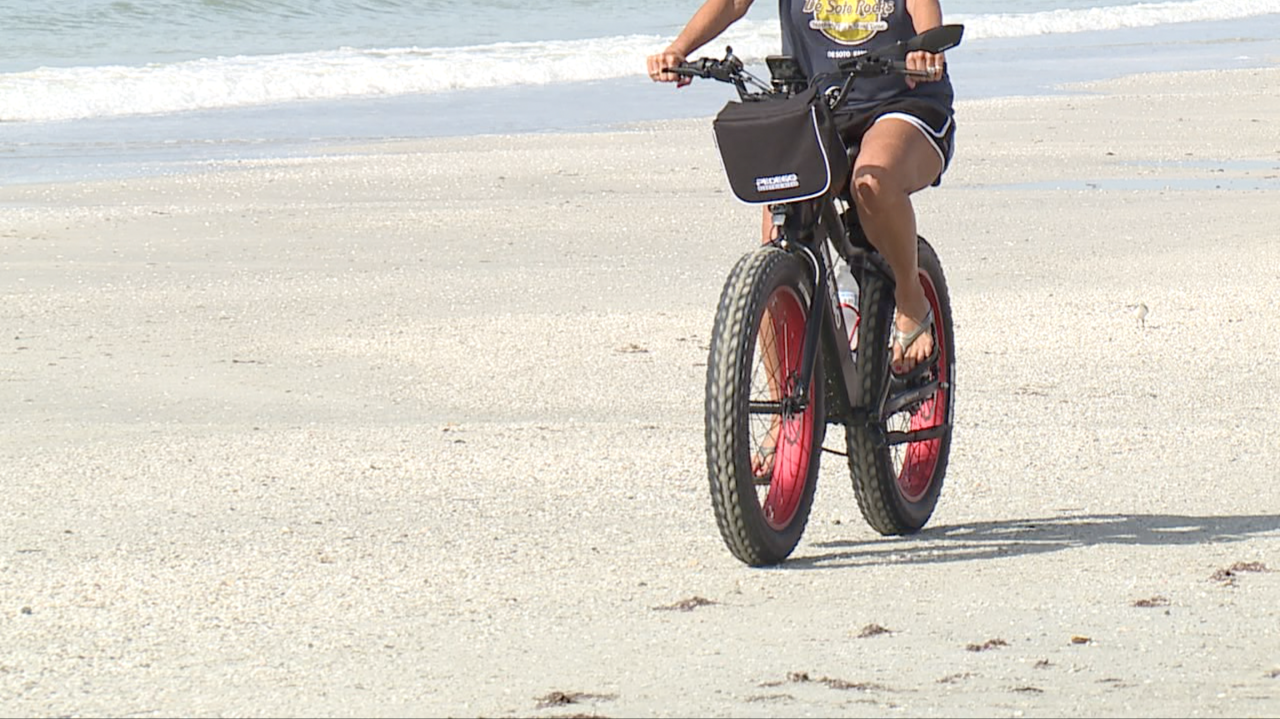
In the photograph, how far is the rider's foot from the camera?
507 cm

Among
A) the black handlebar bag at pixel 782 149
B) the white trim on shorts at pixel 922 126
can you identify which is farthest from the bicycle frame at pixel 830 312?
the white trim on shorts at pixel 922 126

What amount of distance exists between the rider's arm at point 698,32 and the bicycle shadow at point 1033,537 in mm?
1236

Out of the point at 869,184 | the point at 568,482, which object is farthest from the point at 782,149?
the point at 568,482

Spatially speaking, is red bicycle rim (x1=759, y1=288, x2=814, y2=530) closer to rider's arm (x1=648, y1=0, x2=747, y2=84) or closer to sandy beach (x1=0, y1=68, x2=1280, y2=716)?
sandy beach (x1=0, y1=68, x2=1280, y2=716)

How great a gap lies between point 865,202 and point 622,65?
22676 millimetres

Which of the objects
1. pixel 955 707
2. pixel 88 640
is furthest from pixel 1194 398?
pixel 88 640

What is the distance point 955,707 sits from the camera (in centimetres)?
355

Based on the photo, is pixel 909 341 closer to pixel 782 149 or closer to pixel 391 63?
pixel 782 149

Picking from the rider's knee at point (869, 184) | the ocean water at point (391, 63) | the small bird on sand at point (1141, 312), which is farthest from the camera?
the ocean water at point (391, 63)

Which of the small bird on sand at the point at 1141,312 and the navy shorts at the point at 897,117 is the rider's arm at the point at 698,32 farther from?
the small bird on sand at the point at 1141,312

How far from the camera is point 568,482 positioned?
5637mm

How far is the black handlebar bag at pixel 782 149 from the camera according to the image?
14.9 feet

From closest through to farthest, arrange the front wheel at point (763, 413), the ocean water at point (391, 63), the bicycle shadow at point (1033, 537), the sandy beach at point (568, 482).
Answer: the sandy beach at point (568, 482) → the front wheel at point (763, 413) → the bicycle shadow at point (1033, 537) → the ocean water at point (391, 63)

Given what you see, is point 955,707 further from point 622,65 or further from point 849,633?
point 622,65
